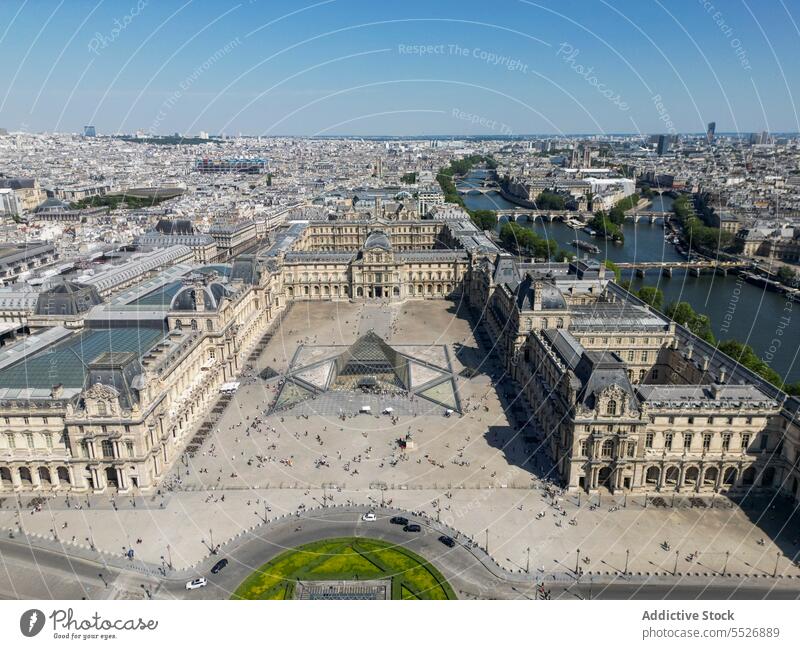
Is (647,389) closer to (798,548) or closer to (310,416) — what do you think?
(798,548)

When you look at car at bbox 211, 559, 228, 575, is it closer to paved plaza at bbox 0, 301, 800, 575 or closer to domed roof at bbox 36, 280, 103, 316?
paved plaza at bbox 0, 301, 800, 575

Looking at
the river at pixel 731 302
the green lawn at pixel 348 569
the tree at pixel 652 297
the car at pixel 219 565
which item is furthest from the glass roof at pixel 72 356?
the river at pixel 731 302

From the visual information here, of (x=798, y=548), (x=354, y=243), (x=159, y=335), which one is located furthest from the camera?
(x=354, y=243)

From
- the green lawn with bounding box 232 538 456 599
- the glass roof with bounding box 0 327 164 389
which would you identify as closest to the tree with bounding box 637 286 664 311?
the green lawn with bounding box 232 538 456 599

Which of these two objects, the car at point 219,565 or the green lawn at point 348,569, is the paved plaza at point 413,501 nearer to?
the car at point 219,565

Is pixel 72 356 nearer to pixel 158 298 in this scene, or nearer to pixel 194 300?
pixel 194 300

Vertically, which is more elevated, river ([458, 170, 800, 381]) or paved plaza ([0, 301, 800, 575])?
river ([458, 170, 800, 381])

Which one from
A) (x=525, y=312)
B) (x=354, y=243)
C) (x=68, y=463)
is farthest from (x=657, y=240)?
(x=68, y=463)

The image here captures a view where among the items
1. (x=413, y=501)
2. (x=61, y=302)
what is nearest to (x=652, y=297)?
(x=413, y=501)
